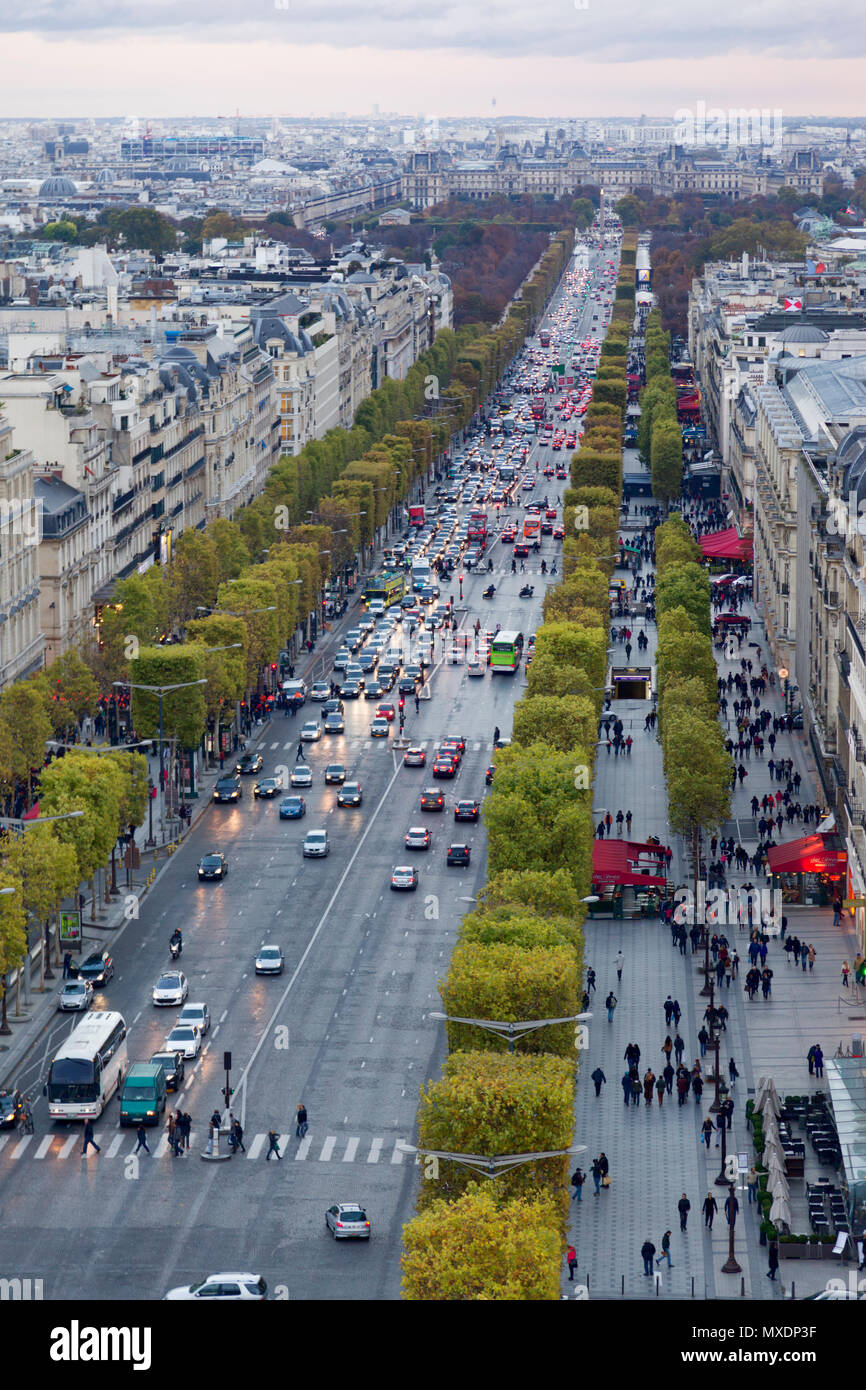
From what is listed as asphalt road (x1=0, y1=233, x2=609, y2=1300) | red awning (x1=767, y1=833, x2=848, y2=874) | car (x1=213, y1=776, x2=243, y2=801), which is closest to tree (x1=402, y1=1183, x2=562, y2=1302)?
asphalt road (x1=0, y1=233, x2=609, y2=1300)

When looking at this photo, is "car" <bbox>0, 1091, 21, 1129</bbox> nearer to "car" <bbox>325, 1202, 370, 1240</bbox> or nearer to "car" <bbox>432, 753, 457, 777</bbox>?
"car" <bbox>325, 1202, 370, 1240</bbox>

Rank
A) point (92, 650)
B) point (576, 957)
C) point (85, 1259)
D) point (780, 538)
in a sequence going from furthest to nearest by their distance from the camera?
1. point (780, 538)
2. point (92, 650)
3. point (576, 957)
4. point (85, 1259)

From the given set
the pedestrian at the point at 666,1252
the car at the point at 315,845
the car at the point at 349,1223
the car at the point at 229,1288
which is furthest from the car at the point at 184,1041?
the car at the point at 315,845

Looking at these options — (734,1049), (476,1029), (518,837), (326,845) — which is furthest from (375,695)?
(476,1029)

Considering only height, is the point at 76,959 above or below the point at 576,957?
below

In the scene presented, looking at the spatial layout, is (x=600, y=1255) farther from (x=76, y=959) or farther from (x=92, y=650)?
(x=92, y=650)

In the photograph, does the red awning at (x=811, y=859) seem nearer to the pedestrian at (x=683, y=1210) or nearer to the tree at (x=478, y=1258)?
the pedestrian at (x=683, y=1210)

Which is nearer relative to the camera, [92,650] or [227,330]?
[92,650]

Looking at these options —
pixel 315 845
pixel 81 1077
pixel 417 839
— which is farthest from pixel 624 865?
pixel 81 1077
